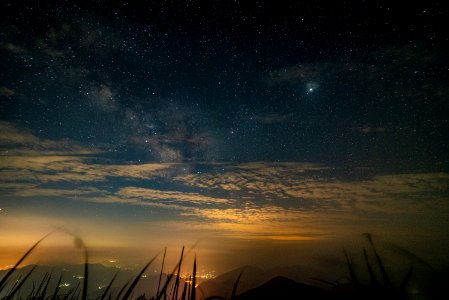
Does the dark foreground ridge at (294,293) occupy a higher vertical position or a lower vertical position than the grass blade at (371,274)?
lower

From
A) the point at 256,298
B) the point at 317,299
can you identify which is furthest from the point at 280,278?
the point at 317,299

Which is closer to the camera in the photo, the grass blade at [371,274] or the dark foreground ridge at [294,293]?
the grass blade at [371,274]

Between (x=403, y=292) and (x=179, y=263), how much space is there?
5.46 ft

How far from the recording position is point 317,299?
10.9 metres

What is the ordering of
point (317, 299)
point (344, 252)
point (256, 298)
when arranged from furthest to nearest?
point (256, 298) < point (317, 299) < point (344, 252)

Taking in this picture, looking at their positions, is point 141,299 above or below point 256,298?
above

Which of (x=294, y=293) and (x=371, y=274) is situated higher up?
(x=371, y=274)

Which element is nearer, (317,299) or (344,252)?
(344,252)

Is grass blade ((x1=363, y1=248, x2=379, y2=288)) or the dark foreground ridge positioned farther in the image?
the dark foreground ridge

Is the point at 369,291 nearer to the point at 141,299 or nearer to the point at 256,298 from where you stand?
the point at 141,299

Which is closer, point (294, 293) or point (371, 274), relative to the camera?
point (371, 274)

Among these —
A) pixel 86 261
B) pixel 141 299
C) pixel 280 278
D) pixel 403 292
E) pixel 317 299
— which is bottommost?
pixel 280 278

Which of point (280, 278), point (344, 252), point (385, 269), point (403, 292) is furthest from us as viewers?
point (280, 278)

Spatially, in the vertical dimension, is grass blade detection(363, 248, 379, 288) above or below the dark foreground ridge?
above
